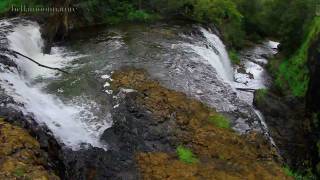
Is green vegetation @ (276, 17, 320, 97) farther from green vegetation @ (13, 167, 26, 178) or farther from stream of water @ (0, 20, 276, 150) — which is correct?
green vegetation @ (13, 167, 26, 178)

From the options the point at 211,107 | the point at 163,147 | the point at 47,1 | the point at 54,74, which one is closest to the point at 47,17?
the point at 47,1

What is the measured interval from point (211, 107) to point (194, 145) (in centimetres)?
218

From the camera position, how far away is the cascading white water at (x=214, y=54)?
17.8 metres

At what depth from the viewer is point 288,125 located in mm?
18531

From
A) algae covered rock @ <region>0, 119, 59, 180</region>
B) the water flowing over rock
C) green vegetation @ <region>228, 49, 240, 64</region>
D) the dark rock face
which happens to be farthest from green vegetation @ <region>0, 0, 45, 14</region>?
algae covered rock @ <region>0, 119, 59, 180</region>

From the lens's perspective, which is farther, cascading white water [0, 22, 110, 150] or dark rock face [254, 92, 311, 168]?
dark rock face [254, 92, 311, 168]

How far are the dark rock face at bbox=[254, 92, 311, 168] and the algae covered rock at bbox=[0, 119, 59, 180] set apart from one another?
10.4m

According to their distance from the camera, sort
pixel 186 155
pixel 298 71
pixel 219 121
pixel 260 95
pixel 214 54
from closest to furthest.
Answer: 1. pixel 186 155
2. pixel 219 121
3. pixel 260 95
4. pixel 214 54
5. pixel 298 71

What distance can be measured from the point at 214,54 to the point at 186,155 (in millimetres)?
9704

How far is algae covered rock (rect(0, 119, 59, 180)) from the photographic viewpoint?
25.7 ft

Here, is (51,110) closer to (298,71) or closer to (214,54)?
(214,54)

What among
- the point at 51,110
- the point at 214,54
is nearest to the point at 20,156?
the point at 51,110

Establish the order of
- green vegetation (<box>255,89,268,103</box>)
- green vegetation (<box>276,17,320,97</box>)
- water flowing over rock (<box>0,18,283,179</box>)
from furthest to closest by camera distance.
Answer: green vegetation (<box>276,17,320,97</box>) < green vegetation (<box>255,89,268,103</box>) < water flowing over rock (<box>0,18,283,179</box>)

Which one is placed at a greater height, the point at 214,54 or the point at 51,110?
the point at 214,54
